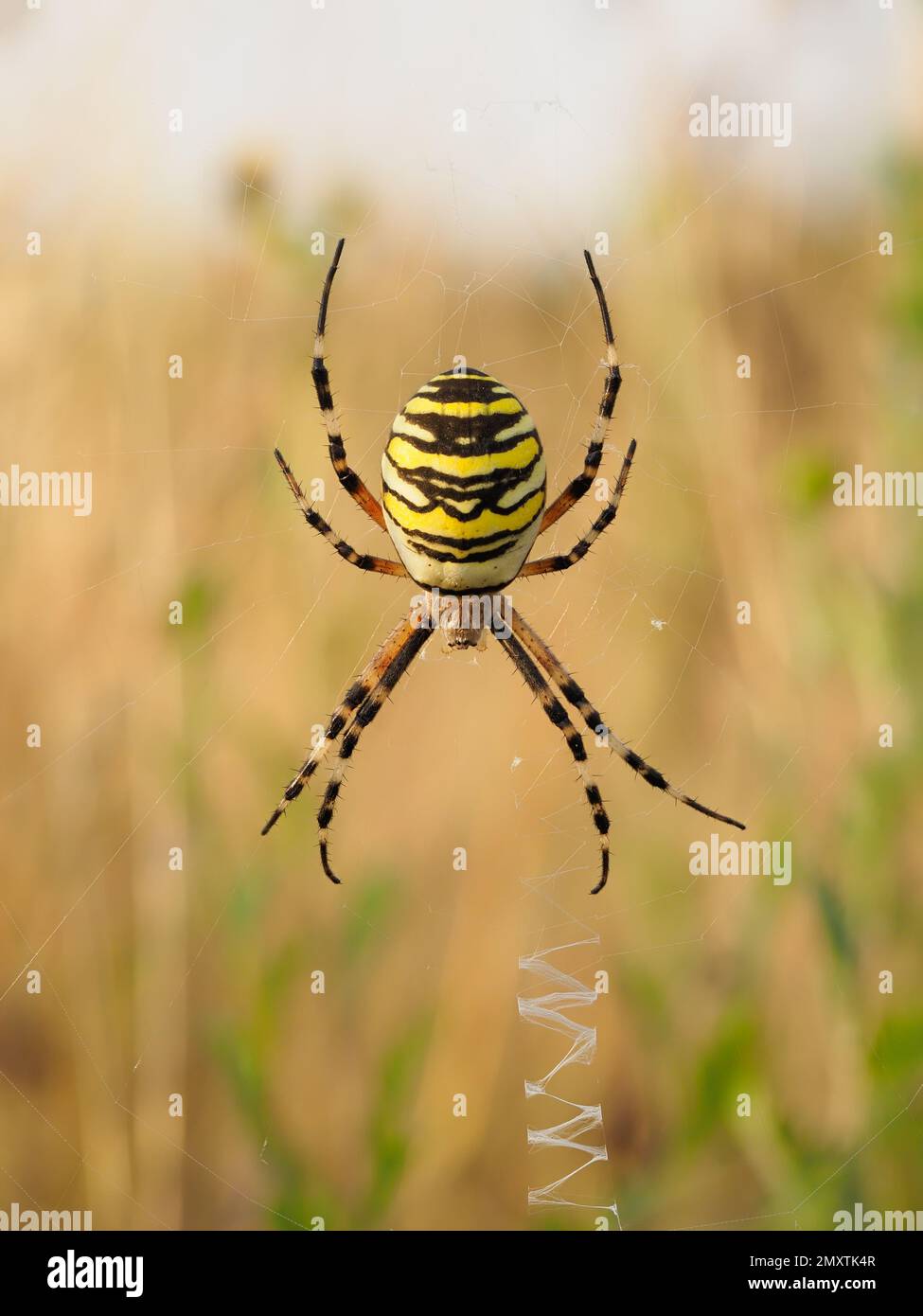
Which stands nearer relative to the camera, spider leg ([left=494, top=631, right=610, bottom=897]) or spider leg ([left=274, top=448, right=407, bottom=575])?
spider leg ([left=274, top=448, right=407, bottom=575])

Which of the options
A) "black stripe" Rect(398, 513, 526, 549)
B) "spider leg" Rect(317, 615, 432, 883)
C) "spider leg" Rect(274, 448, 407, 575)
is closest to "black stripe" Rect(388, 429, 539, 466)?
"black stripe" Rect(398, 513, 526, 549)

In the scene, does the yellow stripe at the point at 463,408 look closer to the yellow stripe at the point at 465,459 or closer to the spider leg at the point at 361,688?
the yellow stripe at the point at 465,459

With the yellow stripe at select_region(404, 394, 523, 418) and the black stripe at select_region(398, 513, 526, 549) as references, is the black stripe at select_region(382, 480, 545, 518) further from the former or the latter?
the yellow stripe at select_region(404, 394, 523, 418)

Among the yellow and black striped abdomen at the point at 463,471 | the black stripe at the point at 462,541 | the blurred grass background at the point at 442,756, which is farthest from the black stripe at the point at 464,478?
the blurred grass background at the point at 442,756

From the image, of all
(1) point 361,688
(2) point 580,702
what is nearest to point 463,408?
(1) point 361,688

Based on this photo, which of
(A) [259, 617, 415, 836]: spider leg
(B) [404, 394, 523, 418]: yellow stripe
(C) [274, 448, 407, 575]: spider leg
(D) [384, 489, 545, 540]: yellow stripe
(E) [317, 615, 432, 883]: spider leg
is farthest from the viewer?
(A) [259, 617, 415, 836]: spider leg

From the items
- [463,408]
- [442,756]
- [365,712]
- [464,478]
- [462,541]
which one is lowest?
[442,756]

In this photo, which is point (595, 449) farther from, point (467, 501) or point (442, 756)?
point (442, 756)
